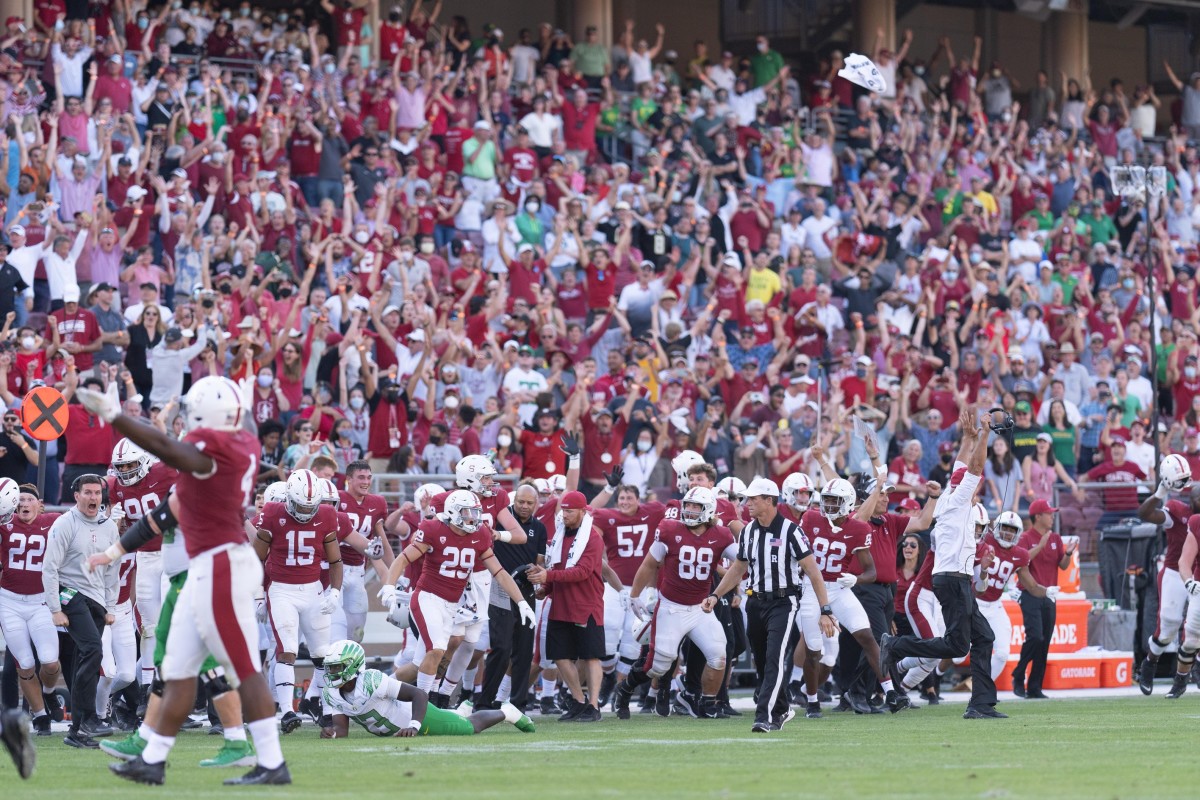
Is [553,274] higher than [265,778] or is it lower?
higher

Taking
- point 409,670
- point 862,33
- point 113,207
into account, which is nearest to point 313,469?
point 409,670

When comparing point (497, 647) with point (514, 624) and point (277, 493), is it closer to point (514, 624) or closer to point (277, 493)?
point (514, 624)

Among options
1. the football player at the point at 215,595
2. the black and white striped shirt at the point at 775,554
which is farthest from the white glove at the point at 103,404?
the black and white striped shirt at the point at 775,554

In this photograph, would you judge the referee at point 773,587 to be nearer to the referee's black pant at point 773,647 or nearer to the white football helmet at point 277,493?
the referee's black pant at point 773,647

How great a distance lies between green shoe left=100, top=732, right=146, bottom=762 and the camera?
32.5 ft

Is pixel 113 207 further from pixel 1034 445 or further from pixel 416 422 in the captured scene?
pixel 1034 445

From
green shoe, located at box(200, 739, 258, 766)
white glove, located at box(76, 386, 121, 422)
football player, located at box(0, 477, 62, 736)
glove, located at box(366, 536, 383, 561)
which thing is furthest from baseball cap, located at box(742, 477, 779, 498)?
white glove, located at box(76, 386, 121, 422)

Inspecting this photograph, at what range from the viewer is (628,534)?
16.1 meters

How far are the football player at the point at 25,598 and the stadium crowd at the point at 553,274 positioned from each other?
0.89 metres

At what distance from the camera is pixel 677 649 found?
14.7 metres

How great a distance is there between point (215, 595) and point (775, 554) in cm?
520

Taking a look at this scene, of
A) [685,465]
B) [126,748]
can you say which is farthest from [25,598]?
[685,465]

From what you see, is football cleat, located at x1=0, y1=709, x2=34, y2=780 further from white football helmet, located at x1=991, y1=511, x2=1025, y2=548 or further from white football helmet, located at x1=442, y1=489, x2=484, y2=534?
white football helmet, located at x1=991, y1=511, x2=1025, y2=548

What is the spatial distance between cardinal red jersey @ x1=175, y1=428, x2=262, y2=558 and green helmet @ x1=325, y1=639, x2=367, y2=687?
3163 mm
